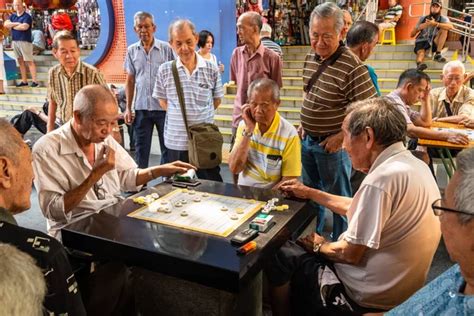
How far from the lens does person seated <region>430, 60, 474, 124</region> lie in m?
4.01

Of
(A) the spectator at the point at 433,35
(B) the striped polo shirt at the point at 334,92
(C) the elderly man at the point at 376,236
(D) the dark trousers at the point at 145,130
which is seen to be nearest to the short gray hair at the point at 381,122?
(C) the elderly man at the point at 376,236

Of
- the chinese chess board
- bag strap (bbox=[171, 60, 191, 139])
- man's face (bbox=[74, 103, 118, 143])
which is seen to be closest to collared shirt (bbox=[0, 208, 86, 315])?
the chinese chess board

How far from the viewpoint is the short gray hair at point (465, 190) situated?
107cm

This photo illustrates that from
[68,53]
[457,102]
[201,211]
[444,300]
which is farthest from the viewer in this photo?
[457,102]

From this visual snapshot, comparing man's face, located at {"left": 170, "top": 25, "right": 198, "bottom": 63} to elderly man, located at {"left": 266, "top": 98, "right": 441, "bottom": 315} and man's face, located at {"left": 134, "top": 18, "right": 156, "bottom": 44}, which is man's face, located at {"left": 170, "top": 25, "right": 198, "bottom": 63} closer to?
man's face, located at {"left": 134, "top": 18, "right": 156, "bottom": 44}

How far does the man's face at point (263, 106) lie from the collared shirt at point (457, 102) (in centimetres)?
251

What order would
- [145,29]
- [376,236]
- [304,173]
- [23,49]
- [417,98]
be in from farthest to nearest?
[23,49], [145,29], [417,98], [304,173], [376,236]

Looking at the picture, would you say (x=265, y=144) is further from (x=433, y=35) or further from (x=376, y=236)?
(x=433, y=35)

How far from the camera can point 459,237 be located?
3.62 feet

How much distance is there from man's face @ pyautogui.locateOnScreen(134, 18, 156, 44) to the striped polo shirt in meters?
1.72

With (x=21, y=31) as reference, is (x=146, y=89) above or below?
below

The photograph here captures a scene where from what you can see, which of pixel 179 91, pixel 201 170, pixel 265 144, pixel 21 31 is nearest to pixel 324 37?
pixel 265 144

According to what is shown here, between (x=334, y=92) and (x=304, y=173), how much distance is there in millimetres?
683

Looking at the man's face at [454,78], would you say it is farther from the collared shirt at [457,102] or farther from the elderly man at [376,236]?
the elderly man at [376,236]
